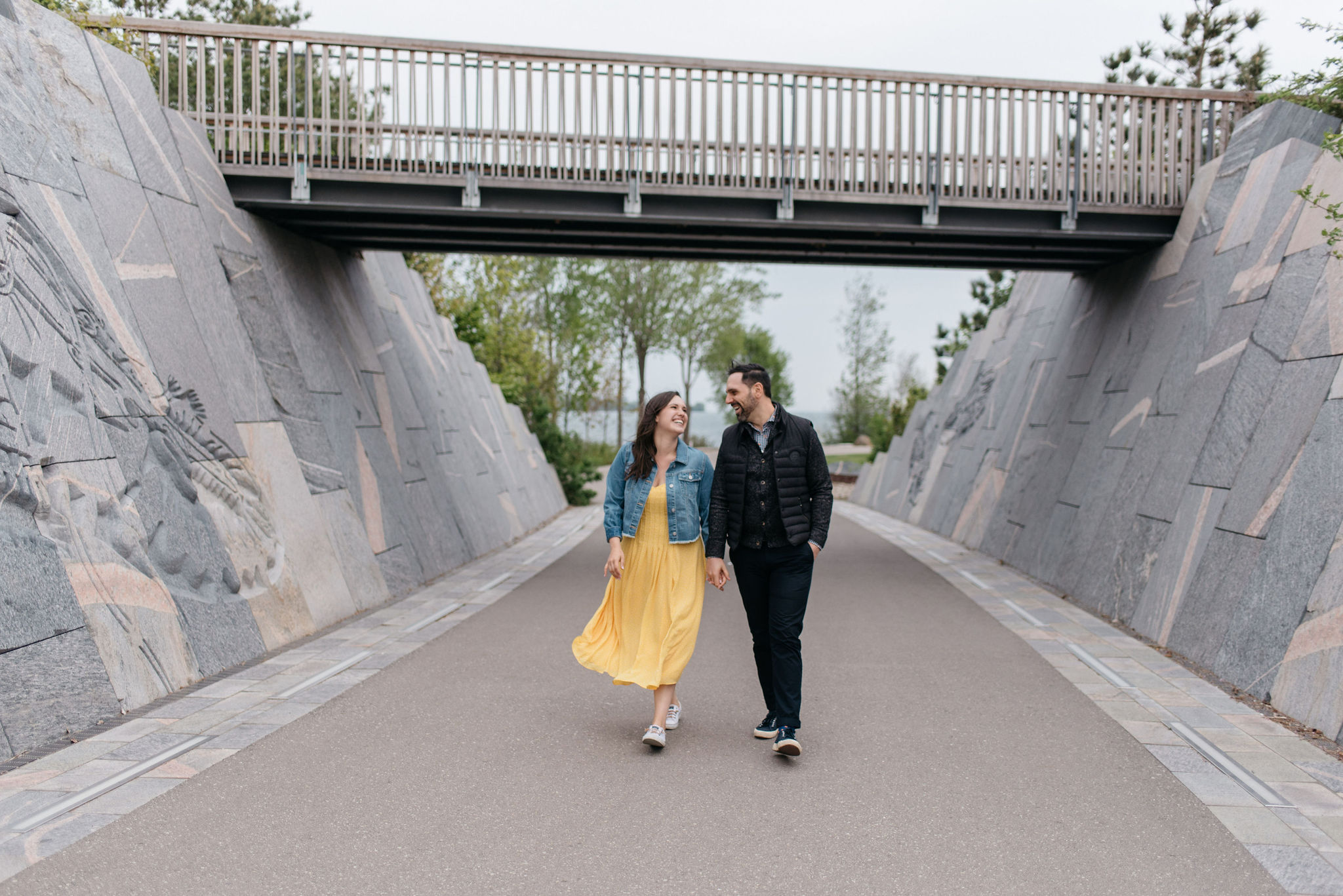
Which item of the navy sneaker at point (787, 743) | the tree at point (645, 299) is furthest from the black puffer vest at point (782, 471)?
the tree at point (645, 299)

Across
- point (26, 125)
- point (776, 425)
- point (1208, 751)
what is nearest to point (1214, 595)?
point (1208, 751)

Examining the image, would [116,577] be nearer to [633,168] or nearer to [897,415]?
[633,168]

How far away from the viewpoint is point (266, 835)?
13.3 feet

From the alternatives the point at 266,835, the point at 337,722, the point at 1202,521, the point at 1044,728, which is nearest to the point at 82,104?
the point at 337,722

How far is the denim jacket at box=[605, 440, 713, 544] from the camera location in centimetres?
550

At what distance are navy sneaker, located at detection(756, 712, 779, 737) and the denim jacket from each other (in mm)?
1042

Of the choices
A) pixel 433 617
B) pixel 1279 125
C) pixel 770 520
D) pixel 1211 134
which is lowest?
pixel 433 617

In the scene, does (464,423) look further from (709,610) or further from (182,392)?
(182,392)

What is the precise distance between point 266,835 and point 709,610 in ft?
19.5

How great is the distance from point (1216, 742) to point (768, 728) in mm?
2353

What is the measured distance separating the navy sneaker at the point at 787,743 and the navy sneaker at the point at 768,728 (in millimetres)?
239

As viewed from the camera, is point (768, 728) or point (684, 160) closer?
point (768, 728)

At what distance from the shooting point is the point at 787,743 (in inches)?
198

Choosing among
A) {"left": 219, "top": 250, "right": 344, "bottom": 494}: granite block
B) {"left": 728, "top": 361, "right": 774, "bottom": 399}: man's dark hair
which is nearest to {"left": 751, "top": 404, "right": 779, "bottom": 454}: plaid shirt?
{"left": 728, "top": 361, "right": 774, "bottom": 399}: man's dark hair
